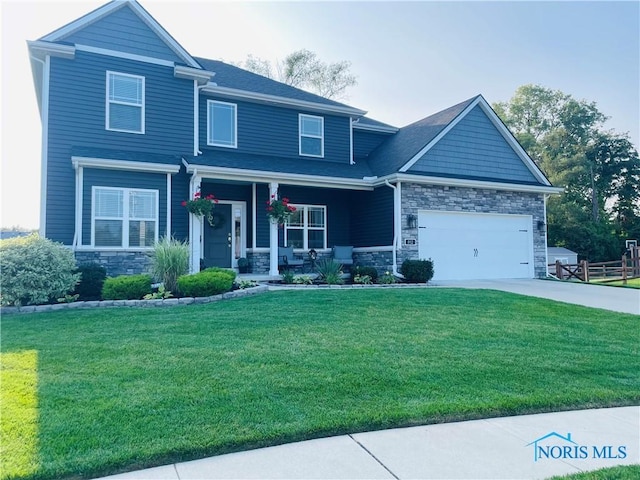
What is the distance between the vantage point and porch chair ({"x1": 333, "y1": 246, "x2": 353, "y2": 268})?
13.8m

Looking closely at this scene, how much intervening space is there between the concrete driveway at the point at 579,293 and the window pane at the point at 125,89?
9.84m

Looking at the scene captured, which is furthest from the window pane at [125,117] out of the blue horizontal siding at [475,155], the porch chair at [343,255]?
the blue horizontal siding at [475,155]

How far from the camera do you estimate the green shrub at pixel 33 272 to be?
25.3ft

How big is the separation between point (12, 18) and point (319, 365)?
977 centimetres

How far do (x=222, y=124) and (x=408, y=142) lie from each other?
6.08 meters

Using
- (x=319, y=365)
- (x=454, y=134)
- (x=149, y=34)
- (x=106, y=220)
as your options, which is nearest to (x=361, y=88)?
(x=454, y=134)

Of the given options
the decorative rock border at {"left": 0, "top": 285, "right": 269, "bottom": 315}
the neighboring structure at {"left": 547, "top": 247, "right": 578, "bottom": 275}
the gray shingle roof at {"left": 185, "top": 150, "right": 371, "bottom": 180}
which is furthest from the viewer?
the neighboring structure at {"left": 547, "top": 247, "right": 578, "bottom": 275}

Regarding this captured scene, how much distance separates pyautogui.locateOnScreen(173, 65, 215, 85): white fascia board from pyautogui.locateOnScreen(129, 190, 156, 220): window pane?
3.52 metres

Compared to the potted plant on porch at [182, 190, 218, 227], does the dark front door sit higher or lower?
lower

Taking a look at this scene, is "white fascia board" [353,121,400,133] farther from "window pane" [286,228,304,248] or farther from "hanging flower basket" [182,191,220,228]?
"hanging flower basket" [182,191,220,228]

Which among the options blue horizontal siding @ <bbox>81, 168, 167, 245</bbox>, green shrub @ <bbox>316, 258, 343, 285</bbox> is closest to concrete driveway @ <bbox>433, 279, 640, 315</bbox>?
green shrub @ <bbox>316, 258, 343, 285</bbox>

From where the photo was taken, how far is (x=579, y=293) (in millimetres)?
11000

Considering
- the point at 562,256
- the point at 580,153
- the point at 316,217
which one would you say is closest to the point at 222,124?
the point at 316,217

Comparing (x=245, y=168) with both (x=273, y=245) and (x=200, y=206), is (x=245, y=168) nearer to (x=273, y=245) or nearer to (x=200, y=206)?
(x=200, y=206)
